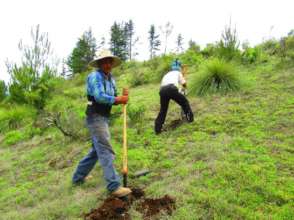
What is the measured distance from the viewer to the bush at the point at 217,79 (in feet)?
30.3

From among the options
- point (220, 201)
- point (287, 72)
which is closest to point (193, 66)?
point (287, 72)

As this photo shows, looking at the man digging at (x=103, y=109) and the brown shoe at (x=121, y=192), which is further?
the man digging at (x=103, y=109)

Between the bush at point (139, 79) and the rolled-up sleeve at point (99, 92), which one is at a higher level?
the bush at point (139, 79)

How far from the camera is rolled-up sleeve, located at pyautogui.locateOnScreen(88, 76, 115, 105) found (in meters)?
4.41

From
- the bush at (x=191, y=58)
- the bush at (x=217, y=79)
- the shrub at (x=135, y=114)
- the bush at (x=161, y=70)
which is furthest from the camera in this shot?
the bush at (x=191, y=58)

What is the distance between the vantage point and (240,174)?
4.46 metres

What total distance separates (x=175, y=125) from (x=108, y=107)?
3.11 meters

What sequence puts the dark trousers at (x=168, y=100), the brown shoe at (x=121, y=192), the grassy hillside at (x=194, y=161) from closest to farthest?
the grassy hillside at (x=194, y=161) < the brown shoe at (x=121, y=192) < the dark trousers at (x=168, y=100)

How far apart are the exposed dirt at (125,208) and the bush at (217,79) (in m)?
5.76

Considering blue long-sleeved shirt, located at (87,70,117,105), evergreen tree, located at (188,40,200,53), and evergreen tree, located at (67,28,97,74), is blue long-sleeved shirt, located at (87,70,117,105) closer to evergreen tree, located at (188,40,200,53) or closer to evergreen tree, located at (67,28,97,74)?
evergreen tree, located at (188,40,200,53)

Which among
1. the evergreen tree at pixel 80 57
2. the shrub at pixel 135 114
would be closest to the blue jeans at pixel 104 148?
the shrub at pixel 135 114

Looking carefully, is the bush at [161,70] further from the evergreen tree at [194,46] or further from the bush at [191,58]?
the evergreen tree at [194,46]

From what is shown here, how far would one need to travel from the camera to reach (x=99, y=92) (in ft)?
14.5

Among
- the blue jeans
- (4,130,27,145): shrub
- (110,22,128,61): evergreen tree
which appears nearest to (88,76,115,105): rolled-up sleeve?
the blue jeans
